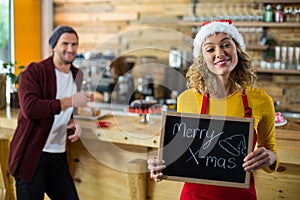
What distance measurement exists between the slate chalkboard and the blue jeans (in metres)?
1.04

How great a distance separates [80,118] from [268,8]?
2.58 meters

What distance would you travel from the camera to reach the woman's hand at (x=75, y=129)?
2.55 metres

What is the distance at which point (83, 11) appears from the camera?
5.61 meters

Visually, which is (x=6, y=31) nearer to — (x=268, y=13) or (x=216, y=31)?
(x=268, y=13)

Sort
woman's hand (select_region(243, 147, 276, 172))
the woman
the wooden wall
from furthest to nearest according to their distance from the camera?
1. the wooden wall
2. the woman
3. woman's hand (select_region(243, 147, 276, 172))

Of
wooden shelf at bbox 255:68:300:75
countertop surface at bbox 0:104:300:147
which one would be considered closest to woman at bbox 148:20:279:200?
countertop surface at bbox 0:104:300:147

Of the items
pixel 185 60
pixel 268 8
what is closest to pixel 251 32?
pixel 268 8

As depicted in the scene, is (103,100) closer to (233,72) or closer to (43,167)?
(43,167)

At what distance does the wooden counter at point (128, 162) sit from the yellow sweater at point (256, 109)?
0.50 meters

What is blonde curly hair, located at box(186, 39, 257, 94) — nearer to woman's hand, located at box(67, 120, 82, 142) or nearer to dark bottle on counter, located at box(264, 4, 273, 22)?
woman's hand, located at box(67, 120, 82, 142)

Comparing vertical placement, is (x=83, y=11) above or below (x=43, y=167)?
above

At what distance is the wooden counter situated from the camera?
226cm

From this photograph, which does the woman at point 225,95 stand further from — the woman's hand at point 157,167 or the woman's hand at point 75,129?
the woman's hand at point 75,129

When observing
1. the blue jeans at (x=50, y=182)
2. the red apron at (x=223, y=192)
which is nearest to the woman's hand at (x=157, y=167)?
the red apron at (x=223, y=192)
